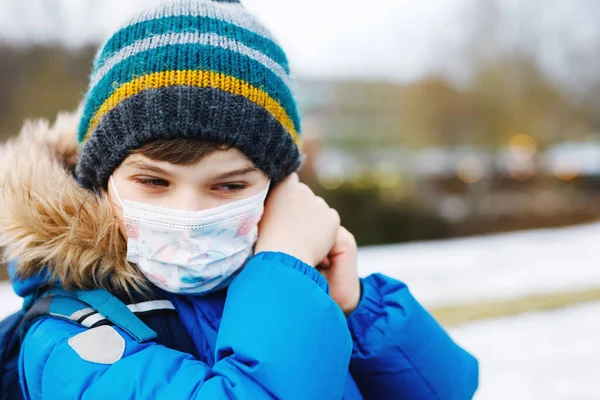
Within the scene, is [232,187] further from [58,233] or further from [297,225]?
[58,233]

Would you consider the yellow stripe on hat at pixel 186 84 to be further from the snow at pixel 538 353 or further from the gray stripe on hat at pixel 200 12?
the snow at pixel 538 353

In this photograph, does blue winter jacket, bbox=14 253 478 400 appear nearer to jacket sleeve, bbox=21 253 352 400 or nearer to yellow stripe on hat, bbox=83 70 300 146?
jacket sleeve, bbox=21 253 352 400

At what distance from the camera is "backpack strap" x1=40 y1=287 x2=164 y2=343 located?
1157 millimetres

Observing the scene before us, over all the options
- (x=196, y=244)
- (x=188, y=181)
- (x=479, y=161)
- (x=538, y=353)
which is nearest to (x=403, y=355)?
(x=196, y=244)

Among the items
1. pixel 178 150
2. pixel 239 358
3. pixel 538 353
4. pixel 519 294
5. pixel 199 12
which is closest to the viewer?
pixel 239 358

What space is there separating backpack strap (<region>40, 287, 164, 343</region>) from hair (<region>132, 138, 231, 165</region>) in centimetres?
34

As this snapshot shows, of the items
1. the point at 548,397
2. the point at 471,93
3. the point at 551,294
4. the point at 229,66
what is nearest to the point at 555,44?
the point at 471,93

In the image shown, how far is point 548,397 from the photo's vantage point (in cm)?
339

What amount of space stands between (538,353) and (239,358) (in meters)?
3.67

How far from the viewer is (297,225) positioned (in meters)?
1.37

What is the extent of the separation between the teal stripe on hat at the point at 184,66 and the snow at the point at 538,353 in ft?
9.45

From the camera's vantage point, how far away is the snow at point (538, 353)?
3490mm

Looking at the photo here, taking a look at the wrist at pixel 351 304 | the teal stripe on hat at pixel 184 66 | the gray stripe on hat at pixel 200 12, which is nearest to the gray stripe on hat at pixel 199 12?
the gray stripe on hat at pixel 200 12

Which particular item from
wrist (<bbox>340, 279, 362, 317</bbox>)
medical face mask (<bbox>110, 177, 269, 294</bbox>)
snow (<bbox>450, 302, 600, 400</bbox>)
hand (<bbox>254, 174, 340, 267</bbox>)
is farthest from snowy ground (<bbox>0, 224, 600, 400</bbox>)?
medical face mask (<bbox>110, 177, 269, 294</bbox>)
